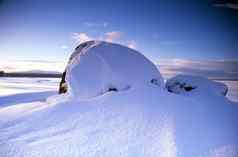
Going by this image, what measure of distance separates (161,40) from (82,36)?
2.85 feet

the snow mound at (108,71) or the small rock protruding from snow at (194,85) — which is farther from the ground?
the snow mound at (108,71)

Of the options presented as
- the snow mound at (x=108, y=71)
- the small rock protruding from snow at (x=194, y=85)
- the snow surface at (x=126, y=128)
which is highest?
the snow mound at (x=108, y=71)

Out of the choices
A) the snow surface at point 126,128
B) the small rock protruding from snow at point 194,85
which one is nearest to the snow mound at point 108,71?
the snow surface at point 126,128

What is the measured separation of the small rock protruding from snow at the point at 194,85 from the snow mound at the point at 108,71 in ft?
1.57

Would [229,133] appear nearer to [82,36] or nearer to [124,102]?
[124,102]

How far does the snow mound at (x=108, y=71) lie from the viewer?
2.15 meters

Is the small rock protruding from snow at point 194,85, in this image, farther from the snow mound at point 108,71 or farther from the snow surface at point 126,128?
the snow surface at point 126,128

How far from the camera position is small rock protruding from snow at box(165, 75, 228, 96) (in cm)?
271

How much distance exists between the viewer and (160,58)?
2.44 meters

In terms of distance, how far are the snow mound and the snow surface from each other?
96 mm

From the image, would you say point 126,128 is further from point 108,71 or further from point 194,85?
point 194,85

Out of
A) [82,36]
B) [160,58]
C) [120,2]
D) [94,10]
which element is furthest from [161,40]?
[82,36]

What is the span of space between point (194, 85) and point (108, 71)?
116 cm

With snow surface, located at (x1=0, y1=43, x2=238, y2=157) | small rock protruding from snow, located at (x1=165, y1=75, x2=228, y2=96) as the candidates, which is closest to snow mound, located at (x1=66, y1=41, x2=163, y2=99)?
snow surface, located at (x1=0, y1=43, x2=238, y2=157)
